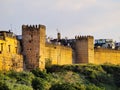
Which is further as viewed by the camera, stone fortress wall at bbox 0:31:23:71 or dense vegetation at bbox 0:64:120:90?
stone fortress wall at bbox 0:31:23:71

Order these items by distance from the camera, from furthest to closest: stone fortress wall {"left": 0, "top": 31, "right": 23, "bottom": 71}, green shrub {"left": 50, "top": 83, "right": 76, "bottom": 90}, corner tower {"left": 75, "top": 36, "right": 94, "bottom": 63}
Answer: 1. corner tower {"left": 75, "top": 36, "right": 94, "bottom": 63}
2. stone fortress wall {"left": 0, "top": 31, "right": 23, "bottom": 71}
3. green shrub {"left": 50, "top": 83, "right": 76, "bottom": 90}

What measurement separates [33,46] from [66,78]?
4.55 meters

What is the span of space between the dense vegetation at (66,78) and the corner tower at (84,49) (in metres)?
3.33

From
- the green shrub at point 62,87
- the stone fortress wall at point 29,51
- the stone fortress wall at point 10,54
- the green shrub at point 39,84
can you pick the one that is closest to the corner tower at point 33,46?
the stone fortress wall at point 29,51

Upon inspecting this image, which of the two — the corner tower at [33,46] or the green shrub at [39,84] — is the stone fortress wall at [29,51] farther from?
the green shrub at [39,84]

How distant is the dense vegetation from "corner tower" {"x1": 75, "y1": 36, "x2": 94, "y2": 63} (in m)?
3.33

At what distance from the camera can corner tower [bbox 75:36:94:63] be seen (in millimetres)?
66062

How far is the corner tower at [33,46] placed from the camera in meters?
54.8

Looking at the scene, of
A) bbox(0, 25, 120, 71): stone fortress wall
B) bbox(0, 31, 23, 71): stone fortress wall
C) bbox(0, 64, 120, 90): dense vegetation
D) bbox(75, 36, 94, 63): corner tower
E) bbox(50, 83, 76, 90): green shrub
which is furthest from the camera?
bbox(75, 36, 94, 63): corner tower

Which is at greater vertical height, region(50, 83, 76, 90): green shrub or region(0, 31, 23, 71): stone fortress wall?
region(0, 31, 23, 71): stone fortress wall

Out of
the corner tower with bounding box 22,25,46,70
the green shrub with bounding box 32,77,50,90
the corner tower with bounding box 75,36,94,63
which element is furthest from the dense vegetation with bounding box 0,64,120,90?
the corner tower with bounding box 75,36,94,63

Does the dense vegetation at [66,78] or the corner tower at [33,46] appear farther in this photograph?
the corner tower at [33,46]

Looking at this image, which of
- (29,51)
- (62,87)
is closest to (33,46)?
(29,51)

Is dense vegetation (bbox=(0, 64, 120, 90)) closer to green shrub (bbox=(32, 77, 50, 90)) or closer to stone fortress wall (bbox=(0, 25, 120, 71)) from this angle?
green shrub (bbox=(32, 77, 50, 90))
